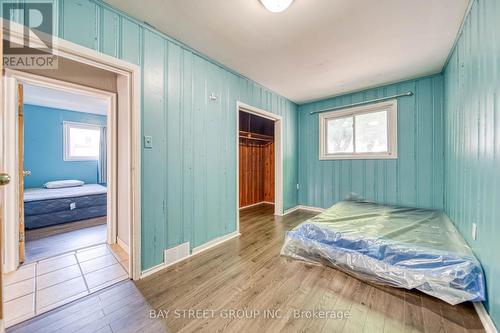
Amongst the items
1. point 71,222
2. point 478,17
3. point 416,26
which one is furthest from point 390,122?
point 71,222

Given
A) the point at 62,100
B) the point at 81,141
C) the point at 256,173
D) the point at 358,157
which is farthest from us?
the point at 256,173

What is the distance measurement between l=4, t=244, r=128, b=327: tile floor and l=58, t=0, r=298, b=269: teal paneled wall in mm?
490

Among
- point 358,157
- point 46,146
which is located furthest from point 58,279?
point 358,157

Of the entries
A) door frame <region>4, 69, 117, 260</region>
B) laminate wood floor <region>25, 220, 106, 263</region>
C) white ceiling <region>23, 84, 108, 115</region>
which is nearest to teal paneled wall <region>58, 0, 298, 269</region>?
door frame <region>4, 69, 117, 260</region>

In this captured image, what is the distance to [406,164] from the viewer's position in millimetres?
3324

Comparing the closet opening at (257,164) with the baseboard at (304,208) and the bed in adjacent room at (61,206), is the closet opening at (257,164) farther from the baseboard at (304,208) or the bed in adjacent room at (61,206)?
the bed in adjacent room at (61,206)

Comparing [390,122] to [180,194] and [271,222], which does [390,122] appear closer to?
[271,222]

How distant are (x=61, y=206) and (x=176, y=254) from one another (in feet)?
9.32

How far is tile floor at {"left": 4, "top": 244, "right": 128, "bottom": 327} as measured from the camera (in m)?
1.54

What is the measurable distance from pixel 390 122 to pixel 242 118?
2746 mm

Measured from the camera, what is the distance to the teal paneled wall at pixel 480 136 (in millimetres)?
1277

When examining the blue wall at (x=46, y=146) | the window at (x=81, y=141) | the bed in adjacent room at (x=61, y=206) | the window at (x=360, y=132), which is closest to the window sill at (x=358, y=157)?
the window at (x=360, y=132)

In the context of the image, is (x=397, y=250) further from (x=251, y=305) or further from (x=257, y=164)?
(x=257, y=164)

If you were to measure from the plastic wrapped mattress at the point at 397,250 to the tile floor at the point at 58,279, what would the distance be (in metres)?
2.03
